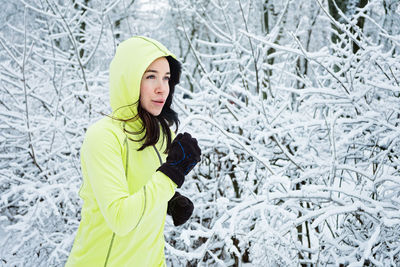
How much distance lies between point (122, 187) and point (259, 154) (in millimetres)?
1964

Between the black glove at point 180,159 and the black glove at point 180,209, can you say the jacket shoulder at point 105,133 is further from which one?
the black glove at point 180,209

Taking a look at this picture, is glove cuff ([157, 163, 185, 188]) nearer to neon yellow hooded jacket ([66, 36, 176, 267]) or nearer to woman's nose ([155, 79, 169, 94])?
neon yellow hooded jacket ([66, 36, 176, 267])

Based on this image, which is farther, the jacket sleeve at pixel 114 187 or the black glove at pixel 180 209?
the black glove at pixel 180 209

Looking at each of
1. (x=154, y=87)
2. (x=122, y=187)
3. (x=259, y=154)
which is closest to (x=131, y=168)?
(x=122, y=187)

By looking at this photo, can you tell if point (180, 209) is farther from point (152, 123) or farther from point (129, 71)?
point (129, 71)

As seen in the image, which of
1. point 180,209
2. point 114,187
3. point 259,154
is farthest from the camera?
point 259,154

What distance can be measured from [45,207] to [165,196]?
97.0 inches

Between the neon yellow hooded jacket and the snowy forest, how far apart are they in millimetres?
456

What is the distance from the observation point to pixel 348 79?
2.40 metres

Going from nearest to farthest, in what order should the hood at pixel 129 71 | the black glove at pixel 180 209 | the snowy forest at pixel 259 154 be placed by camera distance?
the hood at pixel 129 71, the black glove at pixel 180 209, the snowy forest at pixel 259 154

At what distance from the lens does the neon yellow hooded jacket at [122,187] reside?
1143mm

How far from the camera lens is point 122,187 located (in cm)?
117

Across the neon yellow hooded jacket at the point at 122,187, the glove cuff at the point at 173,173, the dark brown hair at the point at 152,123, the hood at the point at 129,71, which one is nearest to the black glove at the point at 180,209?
the neon yellow hooded jacket at the point at 122,187

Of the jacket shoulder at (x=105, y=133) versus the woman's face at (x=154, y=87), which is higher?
the woman's face at (x=154, y=87)
